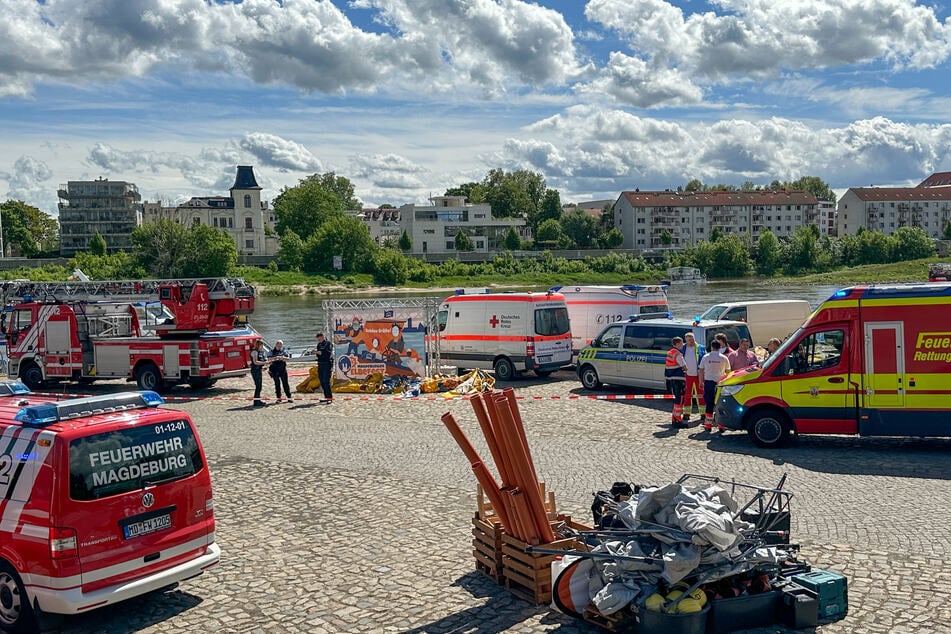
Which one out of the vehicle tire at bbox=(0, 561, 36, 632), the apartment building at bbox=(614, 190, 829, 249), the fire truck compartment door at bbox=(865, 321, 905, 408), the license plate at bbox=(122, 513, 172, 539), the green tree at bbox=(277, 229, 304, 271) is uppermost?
the apartment building at bbox=(614, 190, 829, 249)

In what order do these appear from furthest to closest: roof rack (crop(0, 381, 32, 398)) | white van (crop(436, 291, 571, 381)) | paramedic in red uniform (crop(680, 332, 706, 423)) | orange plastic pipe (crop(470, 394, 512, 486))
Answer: white van (crop(436, 291, 571, 381)), paramedic in red uniform (crop(680, 332, 706, 423)), roof rack (crop(0, 381, 32, 398)), orange plastic pipe (crop(470, 394, 512, 486))

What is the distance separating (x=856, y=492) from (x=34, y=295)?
2286 centimetres

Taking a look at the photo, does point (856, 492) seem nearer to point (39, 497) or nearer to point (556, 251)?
point (39, 497)

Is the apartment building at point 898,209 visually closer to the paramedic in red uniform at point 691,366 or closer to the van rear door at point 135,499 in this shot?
the paramedic in red uniform at point 691,366

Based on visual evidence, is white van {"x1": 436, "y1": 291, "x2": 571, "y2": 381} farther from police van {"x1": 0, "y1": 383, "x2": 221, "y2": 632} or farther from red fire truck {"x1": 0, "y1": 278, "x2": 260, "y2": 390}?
police van {"x1": 0, "y1": 383, "x2": 221, "y2": 632}

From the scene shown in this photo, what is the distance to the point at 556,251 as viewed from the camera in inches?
5320

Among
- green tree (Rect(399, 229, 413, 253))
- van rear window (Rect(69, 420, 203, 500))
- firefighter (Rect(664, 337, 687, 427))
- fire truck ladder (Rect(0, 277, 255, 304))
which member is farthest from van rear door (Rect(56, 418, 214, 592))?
green tree (Rect(399, 229, 413, 253))

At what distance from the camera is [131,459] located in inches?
305

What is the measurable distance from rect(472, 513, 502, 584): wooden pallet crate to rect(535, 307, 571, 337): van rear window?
15.2m

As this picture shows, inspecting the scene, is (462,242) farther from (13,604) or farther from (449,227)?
(13,604)

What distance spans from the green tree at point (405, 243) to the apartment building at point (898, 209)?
93.5 meters

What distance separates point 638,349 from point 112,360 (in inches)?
547

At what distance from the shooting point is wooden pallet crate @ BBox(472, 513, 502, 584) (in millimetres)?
8344

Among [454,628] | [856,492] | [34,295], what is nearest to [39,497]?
[454,628]
